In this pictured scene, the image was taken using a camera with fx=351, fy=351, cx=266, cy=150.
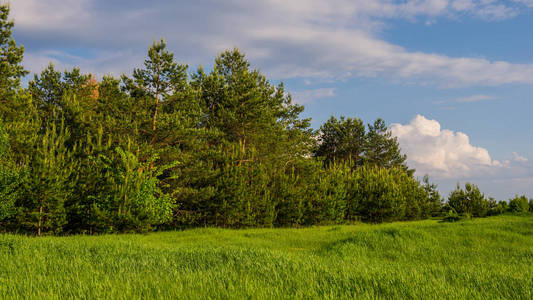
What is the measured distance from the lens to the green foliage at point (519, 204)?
25.2 m

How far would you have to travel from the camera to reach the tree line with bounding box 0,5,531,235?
1709 cm

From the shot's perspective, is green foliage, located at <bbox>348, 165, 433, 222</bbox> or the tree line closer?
the tree line

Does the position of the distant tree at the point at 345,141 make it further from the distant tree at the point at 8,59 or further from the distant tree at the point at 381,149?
the distant tree at the point at 8,59

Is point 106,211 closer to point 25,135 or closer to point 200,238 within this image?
point 200,238

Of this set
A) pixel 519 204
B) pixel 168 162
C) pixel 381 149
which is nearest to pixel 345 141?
pixel 381 149

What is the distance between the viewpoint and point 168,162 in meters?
21.9

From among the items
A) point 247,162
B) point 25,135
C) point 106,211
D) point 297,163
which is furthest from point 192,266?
point 297,163

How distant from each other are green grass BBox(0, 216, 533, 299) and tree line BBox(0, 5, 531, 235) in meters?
6.69

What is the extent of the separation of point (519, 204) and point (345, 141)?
20024 mm

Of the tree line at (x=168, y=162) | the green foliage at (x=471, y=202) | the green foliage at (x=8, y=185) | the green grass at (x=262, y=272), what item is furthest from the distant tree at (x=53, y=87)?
the green foliage at (x=471, y=202)

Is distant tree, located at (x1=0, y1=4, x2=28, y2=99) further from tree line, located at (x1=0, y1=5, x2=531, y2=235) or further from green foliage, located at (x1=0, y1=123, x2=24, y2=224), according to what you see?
green foliage, located at (x1=0, y1=123, x2=24, y2=224)

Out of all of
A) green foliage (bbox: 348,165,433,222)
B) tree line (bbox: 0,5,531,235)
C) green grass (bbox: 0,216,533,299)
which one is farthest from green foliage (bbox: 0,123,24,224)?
green foliage (bbox: 348,165,433,222)

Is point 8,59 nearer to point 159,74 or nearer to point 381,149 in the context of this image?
point 159,74

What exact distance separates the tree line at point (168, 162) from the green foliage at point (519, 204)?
193 cm
